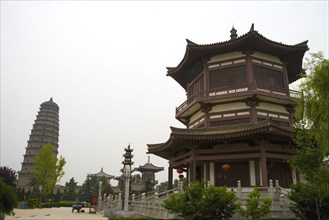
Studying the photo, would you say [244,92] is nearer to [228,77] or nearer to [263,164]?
[228,77]

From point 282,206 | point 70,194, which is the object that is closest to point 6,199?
Result: point 282,206

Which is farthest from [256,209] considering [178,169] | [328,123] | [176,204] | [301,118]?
[178,169]

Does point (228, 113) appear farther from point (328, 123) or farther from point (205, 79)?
point (328, 123)

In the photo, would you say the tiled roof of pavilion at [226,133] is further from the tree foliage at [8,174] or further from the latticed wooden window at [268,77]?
the tree foliage at [8,174]

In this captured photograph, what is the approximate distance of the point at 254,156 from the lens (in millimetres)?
15977

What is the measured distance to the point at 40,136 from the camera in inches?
2415

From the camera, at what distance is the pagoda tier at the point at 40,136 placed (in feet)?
194

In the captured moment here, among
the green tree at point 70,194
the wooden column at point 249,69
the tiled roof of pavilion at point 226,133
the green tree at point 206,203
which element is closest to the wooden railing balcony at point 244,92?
the wooden column at point 249,69

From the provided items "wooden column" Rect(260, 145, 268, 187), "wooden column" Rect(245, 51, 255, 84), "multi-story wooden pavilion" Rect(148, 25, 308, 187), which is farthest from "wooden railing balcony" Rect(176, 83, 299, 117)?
"wooden column" Rect(260, 145, 268, 187)

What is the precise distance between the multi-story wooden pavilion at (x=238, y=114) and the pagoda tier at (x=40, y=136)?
154ft

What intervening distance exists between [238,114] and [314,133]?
34.0ft

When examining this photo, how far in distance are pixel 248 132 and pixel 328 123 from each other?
750 centimetres

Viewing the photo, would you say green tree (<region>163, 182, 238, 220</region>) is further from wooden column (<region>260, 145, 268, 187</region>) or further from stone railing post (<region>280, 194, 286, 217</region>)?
wooden column (<region>260, 145, 268, 187</region>)

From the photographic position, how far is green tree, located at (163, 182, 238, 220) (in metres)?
10.7
